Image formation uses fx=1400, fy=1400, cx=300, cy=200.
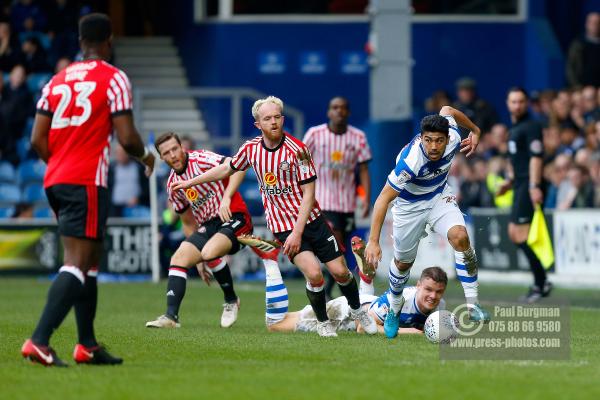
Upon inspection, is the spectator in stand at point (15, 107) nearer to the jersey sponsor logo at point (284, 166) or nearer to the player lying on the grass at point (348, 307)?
the player lying on the grass at point (348, 307)

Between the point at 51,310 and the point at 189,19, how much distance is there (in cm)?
2048

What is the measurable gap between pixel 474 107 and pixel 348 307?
12.3m

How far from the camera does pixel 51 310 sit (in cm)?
865

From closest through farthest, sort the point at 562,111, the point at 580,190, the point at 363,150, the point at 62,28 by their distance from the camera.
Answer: the point at 363,150 → the point at 580,190 → the point at 562,111 → the point at 62,28

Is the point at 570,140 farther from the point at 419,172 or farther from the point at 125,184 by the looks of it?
the point at 419,172

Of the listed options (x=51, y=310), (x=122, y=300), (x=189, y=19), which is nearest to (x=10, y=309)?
(x=122, y=300)

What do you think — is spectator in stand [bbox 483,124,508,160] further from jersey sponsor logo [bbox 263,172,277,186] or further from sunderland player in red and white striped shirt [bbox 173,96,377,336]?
jersey sponsor logo [bbox 263,172,277,186]

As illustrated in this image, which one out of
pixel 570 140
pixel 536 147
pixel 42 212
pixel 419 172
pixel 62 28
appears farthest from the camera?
pixel 62 28

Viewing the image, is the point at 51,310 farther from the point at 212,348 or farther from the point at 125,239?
the point at 125,239

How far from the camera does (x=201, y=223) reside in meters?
13.0

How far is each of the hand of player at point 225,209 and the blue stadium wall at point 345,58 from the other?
14754 millimetres

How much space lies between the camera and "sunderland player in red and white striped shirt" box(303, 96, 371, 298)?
15.6m

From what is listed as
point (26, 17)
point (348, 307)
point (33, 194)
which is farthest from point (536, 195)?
point (26, 17)

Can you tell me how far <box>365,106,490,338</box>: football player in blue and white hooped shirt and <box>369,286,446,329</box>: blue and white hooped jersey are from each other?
6.4 inches
